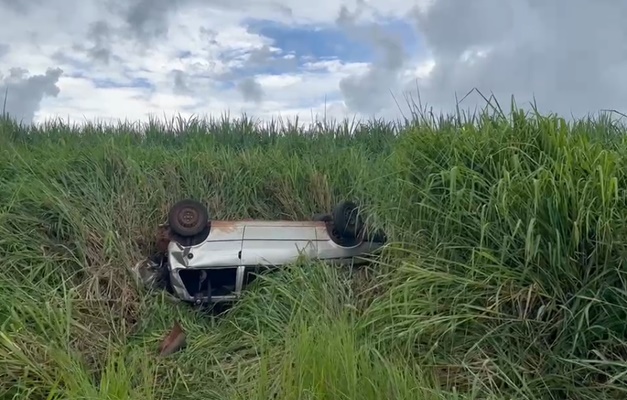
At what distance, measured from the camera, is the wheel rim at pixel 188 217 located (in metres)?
4.92

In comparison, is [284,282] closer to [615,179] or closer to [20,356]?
[20,356]

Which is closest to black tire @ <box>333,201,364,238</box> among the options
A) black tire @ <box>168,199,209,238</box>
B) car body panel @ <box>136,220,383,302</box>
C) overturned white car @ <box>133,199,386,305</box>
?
overturned white car @ <box>133,199,386,305</box>

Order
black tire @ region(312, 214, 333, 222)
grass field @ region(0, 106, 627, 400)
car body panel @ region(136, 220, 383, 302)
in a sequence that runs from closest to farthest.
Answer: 1. grass field @ region(0, 106, 627, 400)
2. car body panel @ region(136, 220, 383, 302)
3. black tire @ region(312, 214, 333, 222)

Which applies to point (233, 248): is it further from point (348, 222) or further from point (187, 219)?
point (348, 222)

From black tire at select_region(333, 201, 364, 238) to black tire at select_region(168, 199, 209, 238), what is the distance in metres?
1.05

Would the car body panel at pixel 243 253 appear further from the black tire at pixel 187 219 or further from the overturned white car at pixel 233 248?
the black tire at pixel 187 219

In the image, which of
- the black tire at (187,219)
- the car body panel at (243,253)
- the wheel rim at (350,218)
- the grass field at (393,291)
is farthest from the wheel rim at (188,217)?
the wheel rim at (350,218)

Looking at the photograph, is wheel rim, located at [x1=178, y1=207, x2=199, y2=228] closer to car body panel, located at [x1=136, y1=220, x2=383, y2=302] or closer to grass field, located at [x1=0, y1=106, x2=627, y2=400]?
car body panel, located at [x1=136, y1=220, x2=383, y2=302]

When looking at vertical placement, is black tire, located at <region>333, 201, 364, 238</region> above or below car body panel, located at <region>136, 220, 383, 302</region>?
above

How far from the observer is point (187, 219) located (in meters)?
4.94

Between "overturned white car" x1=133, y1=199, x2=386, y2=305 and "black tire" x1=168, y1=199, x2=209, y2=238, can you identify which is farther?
"black tire" x1=168, y1=199, x2=209, y2=238

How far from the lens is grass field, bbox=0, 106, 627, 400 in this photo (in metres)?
3.28

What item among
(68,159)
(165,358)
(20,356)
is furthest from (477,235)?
(68,159)

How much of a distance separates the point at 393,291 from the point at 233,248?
5.01 feet
